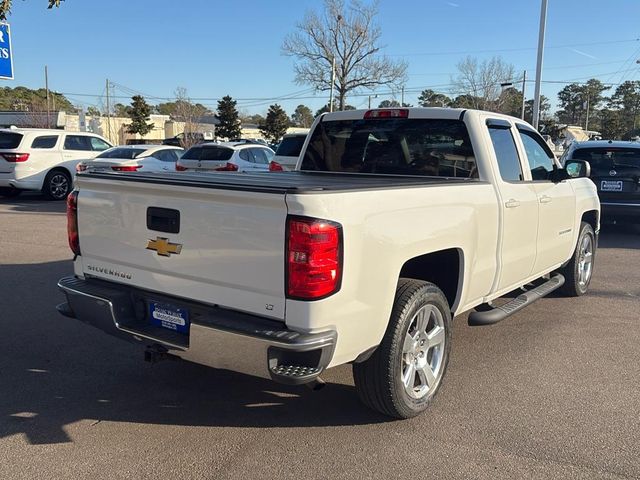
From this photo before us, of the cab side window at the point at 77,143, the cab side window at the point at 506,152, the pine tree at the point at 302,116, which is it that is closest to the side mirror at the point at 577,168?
the cab side window at the point at 506,152

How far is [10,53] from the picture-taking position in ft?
42.0

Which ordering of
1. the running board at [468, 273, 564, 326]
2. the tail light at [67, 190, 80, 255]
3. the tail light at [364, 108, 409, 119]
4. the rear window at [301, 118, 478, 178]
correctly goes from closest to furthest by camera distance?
the tail light at [67, 190, 80, 255], the running board at [468, 273, 564, 326], the rear window at [301, 118, 478, 178], the tail light at [364, 108, 409, 119]

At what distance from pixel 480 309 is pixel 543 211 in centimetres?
117

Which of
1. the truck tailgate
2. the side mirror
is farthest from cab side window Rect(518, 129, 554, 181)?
the truck tailgate

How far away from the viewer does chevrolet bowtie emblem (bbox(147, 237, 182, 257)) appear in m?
3.30

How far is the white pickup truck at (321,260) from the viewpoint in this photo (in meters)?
2.90

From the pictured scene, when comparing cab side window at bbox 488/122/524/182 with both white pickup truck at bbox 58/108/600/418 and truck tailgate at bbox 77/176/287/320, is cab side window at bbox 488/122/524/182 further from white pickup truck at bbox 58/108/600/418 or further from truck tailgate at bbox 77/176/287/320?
truck tailgate at bbox 77/176/287/320

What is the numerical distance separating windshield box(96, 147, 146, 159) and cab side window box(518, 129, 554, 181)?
41.1ft

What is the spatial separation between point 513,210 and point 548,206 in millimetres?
897

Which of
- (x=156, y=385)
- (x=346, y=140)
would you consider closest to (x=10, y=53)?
(x=346, y=140)

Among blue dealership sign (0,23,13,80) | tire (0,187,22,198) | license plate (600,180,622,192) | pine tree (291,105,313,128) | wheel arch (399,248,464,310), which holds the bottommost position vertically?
tire (0,187,22,198)

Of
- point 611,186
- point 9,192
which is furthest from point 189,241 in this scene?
point 9,192

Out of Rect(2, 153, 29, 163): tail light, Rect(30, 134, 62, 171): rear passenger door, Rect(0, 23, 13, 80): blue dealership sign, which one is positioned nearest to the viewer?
Rect(0, 23, 13, 80): blue dealership sign

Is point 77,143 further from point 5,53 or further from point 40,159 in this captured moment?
point 5,53
